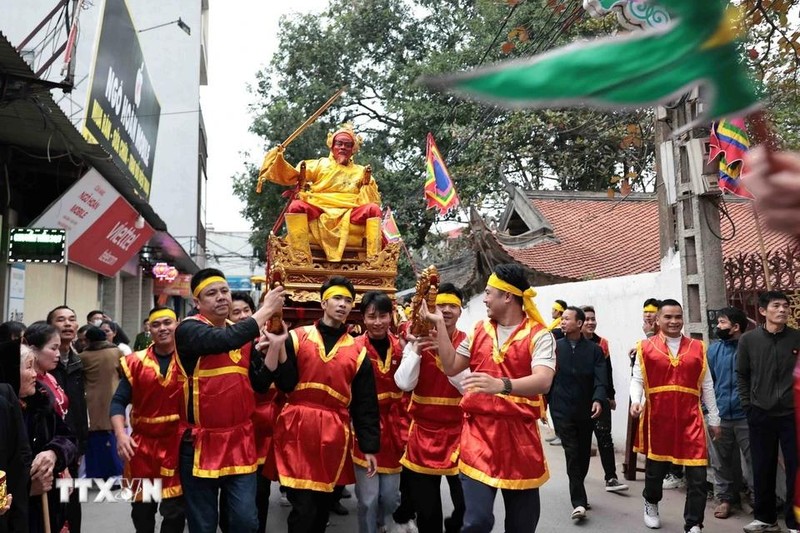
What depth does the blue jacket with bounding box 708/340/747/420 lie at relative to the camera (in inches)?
288

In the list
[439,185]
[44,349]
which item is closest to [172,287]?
[439,185]

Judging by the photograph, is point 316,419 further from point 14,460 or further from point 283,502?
point 283,502

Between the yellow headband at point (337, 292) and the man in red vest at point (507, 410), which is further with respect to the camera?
the yellow headband at point (337, 292)

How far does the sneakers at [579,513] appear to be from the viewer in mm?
7269

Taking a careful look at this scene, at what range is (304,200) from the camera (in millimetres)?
9078

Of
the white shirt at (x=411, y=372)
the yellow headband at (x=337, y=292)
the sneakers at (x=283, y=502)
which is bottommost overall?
the sneakers at (x=283, y=502)

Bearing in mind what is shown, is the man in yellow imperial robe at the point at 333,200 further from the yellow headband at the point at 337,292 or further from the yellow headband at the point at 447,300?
the yellow headband at the point at 337,292

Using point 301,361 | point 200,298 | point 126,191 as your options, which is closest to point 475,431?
point 301,361

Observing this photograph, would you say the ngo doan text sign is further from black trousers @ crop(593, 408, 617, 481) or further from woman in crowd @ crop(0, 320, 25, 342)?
black trousers @ crop(593, 408, 617, 481)

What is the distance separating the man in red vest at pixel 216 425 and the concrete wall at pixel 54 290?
8830 millimetres

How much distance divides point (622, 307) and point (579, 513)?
5469mm

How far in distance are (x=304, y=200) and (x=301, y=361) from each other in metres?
4.01

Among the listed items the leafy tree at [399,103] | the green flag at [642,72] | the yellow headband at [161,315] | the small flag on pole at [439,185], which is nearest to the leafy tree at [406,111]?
the leafy tree at [399,103]

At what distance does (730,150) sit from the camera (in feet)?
24.1
